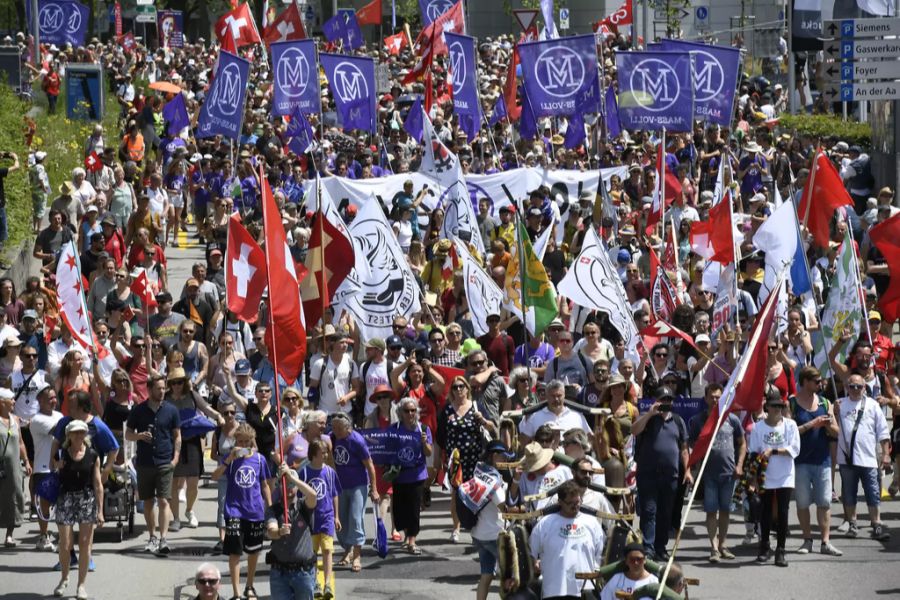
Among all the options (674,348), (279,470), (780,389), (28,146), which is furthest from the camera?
(28,146)

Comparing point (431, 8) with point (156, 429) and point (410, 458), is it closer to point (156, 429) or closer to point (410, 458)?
point (156, 429)

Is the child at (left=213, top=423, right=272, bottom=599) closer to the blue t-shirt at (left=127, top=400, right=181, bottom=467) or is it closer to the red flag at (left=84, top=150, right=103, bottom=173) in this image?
the blue t-shirt at (left=127, top=400, right=181, bottom=467)

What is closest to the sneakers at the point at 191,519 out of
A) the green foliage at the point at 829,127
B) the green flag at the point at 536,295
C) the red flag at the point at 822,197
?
the green flag at the point at 536,295

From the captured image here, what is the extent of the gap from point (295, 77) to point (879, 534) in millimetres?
13017

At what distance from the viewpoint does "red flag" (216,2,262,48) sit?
32.6 meters

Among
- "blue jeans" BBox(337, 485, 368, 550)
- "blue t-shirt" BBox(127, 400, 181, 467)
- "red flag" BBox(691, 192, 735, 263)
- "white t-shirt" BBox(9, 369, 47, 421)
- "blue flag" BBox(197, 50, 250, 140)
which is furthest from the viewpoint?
"blue flag" BBox(197, 50, 250, 140)

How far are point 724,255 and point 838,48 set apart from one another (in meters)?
13.6

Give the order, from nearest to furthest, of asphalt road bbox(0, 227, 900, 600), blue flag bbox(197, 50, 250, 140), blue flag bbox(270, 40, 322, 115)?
asphalt road bbox(0, 227, 900, 600)
blue flag bbox(197, 50, 250, 140)
blue flag bbox(270, 40, 322, 115)

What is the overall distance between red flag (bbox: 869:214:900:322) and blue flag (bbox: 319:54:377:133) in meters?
9.85

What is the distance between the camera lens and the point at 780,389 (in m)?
15.8

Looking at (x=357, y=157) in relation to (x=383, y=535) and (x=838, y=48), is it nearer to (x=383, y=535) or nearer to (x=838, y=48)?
(x=838, y=48)

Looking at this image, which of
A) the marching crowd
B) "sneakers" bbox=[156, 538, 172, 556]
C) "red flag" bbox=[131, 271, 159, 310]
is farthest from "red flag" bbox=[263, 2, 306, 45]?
"sneakers" bbox=[156, 538, 172, 556]

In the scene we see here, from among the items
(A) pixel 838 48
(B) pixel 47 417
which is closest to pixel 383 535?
(B) pixel 47 417

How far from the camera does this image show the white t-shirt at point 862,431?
49.2 ft
